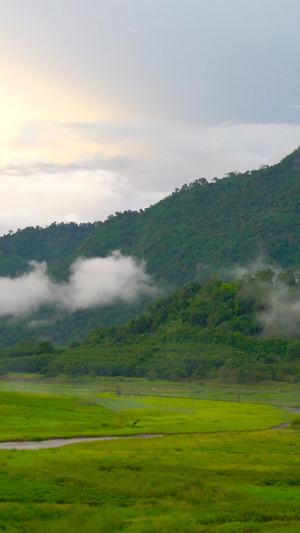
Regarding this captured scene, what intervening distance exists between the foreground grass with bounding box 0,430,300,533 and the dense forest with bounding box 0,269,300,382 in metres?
112

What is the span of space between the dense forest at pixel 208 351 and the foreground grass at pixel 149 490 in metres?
112

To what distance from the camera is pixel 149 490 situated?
1430 inches

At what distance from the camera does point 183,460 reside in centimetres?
4775

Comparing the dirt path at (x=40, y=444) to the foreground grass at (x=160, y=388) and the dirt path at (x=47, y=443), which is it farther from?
the foreground grass at (x=160, y=388)

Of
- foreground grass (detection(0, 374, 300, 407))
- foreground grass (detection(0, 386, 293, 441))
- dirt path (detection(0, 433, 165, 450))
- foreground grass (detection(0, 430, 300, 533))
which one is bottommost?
foreground grass (detection(0, 374, 300, 407))

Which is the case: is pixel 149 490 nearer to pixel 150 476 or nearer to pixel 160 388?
pixel 150 476

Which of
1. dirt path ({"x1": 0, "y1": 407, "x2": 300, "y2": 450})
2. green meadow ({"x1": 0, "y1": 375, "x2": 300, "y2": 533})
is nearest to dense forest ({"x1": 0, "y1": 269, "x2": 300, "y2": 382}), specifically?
green meadow ({"x1": 0, "y1": 375, "x2": 300, "y2": 533})

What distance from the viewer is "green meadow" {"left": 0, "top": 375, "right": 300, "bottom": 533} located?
97.1 ft

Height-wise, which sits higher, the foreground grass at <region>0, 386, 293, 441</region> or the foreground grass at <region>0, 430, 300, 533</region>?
the foreground grass at <region>0, 430, 300, 533</region>

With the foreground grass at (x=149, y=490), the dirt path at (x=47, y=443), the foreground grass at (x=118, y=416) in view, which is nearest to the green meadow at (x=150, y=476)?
the foreground grass at (x=149, y=490)

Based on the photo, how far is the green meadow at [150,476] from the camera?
29.6 metres

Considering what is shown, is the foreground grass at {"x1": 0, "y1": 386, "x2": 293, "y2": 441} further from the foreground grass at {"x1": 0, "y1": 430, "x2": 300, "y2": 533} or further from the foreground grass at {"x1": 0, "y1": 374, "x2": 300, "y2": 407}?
the foreground grass at {"x1": 0, "y1": 430, "x2": 300, "y2": 533}

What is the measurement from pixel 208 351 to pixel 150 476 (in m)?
140

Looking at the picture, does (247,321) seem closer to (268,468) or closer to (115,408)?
(115,408)
